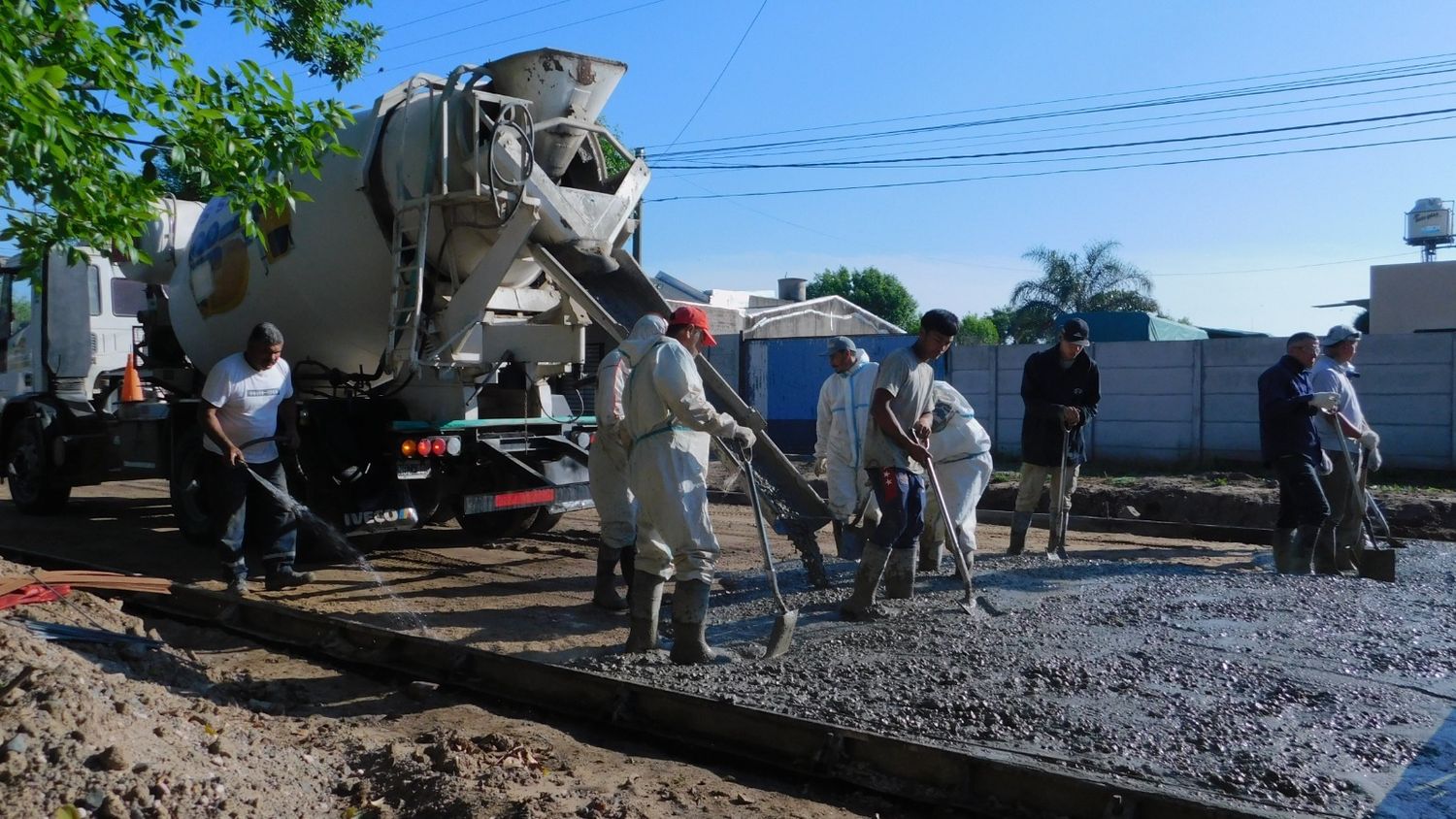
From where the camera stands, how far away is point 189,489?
9.27 metres

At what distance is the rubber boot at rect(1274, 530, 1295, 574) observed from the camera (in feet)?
26.5

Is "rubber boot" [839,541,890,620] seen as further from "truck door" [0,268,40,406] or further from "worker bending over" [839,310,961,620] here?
"truck door" [0,268,40,406]

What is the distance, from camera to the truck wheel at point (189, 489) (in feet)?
30.2

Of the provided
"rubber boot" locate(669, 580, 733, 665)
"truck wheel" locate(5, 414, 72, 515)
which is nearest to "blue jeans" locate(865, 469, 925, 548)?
"rubber boot" locate(669, 580, 733, 665)

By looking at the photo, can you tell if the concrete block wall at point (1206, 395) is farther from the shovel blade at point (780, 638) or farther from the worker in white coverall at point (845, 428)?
the shovel blade at point (780, 638)

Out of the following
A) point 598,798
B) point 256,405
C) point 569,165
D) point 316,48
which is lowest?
point 598,798

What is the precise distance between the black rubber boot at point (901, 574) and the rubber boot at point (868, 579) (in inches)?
12.8

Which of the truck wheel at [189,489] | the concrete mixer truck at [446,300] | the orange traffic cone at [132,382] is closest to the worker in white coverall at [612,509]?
the concrete mixer truck at [446,300]

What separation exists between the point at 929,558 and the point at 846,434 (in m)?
1.05

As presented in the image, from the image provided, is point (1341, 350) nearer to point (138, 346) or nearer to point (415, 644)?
point (415, 644)

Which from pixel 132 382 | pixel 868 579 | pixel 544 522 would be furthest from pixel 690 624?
→ pixel 132 382

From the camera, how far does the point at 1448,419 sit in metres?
14.7

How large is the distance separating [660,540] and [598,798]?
1943 mm

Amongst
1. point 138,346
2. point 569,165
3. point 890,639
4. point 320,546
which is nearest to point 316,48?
point 138,346
